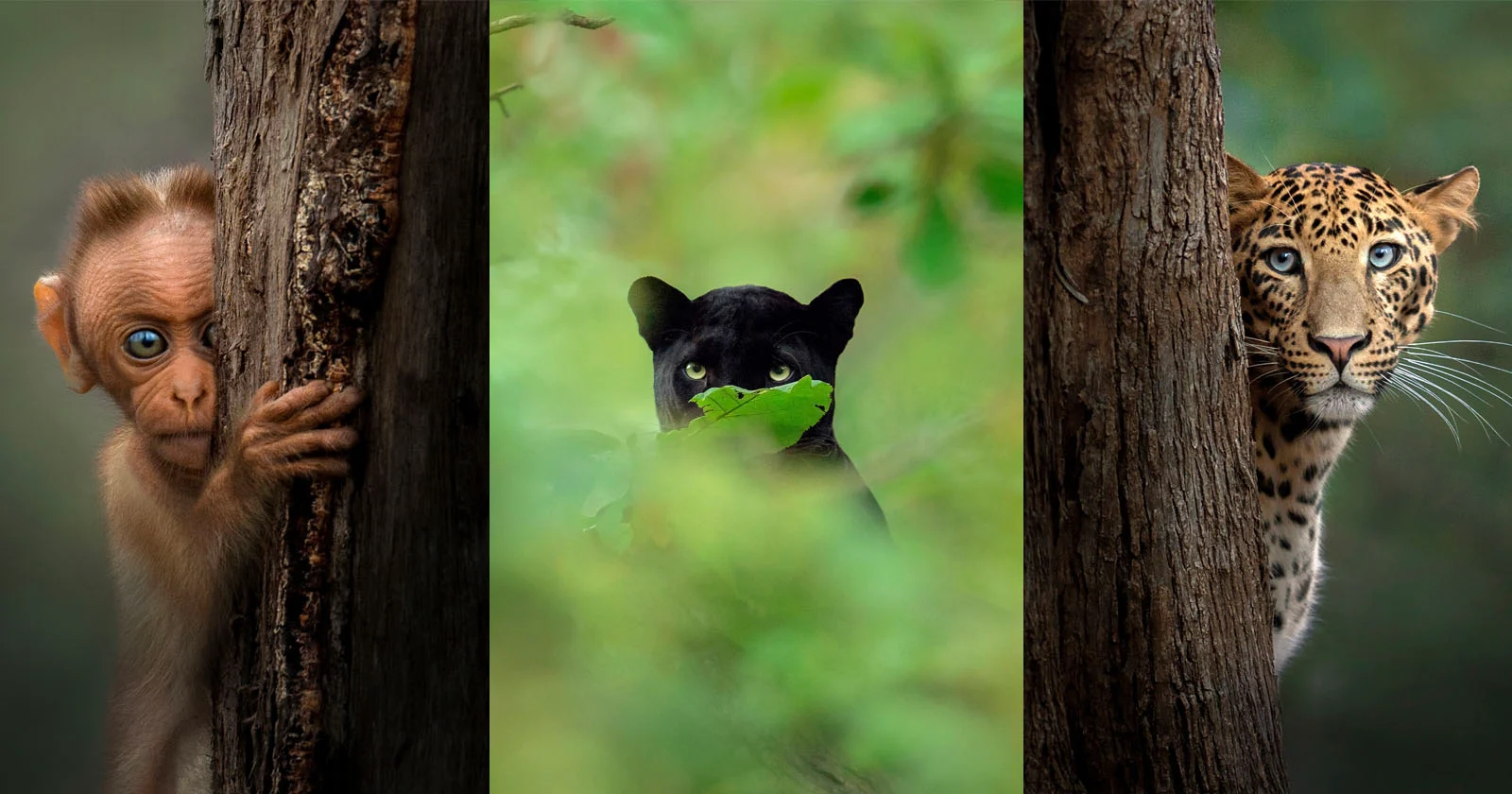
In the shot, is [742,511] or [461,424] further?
[742,511]

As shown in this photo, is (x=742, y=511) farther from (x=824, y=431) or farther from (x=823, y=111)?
(x=823, y=111)

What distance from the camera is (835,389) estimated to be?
1.53 m

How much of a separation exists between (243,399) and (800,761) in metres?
0.95

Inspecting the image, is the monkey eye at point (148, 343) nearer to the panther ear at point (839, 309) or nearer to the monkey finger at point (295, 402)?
the monkey finger at point (295, 402)

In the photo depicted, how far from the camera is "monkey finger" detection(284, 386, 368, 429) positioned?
53.2 inches

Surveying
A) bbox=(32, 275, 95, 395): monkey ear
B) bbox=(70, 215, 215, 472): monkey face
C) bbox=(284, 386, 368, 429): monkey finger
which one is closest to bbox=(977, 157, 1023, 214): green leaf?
bbox=(284, 386, 368, 429): monkey finger

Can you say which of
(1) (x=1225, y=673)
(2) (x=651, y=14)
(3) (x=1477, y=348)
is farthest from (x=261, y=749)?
(3) (x=1477, y=348)

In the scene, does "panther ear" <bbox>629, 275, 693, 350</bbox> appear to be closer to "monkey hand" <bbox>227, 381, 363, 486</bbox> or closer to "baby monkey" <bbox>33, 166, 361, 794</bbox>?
"monkey hand" <bbox>227, 381, 363, 486</bbox>

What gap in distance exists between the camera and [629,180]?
58.6 inches

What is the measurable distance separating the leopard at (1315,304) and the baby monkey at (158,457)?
65.2 inches

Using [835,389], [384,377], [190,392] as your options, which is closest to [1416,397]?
[835,389]

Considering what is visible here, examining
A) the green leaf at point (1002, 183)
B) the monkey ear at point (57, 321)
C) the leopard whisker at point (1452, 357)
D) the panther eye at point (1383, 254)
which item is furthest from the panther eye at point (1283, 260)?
the monkey ear at point (57, 321)

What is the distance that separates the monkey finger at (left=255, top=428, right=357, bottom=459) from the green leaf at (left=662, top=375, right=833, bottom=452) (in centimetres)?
43

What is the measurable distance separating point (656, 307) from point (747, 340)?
16cm
